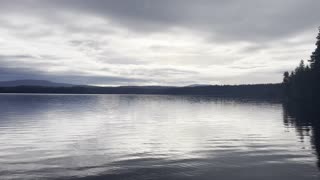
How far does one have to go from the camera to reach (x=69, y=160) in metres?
30.1

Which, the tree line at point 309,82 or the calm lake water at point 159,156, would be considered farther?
the tree line at point 309,82

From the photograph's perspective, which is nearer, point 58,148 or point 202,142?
point 58,148

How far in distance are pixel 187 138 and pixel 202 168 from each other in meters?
17.9

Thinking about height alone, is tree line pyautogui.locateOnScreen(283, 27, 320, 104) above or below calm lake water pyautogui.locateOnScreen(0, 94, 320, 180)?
above

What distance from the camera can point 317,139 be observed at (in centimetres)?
4175

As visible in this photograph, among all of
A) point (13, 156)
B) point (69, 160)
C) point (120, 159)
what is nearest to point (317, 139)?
point (120, 159)

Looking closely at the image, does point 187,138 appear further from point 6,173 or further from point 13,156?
point 6,173

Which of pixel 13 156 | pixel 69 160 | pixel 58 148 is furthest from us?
pixel 58 148

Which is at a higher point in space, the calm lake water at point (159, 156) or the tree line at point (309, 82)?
the tree line at point (309, 82)

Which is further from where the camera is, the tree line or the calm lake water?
the tree line

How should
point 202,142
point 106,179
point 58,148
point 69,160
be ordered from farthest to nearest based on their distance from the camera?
point 202,142
point 58,148
point 69,160
point 106,179

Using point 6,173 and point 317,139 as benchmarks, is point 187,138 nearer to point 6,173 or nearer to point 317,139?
point 317,139

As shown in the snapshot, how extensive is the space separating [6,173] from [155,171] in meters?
9.89

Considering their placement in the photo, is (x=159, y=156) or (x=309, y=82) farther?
(x=309, y=82)
